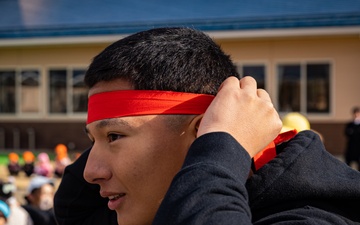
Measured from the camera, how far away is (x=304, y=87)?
1912 centimetres

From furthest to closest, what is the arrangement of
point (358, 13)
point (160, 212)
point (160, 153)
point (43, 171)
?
point (358, 13), point (43, 171), point (160, 153), point (160, 212)

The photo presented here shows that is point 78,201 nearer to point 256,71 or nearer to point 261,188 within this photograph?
point 261,188

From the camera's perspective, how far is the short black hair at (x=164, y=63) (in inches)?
68.4

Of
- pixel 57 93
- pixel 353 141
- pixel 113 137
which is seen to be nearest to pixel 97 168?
pixel 113 137

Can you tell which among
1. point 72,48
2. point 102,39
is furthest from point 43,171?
point 72,48

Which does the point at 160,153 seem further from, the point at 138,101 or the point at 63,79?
the point at 63,79

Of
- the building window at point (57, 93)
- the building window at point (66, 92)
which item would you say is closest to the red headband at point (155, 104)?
the building window at point (66, 92)

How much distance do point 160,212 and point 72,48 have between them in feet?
65.5

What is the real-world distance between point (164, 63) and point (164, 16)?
18.9 meters

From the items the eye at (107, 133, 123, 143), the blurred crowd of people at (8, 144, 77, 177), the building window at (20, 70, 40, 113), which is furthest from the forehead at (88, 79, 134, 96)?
the building window at (20, 70, 40, 113)

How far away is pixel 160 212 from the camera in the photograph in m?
1.48

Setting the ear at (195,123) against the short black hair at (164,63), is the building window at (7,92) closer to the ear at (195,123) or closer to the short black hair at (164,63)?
the short black hair at (164,63)

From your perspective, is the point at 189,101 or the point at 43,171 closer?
the point at 189,101

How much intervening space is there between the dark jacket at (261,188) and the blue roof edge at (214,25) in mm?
15276
